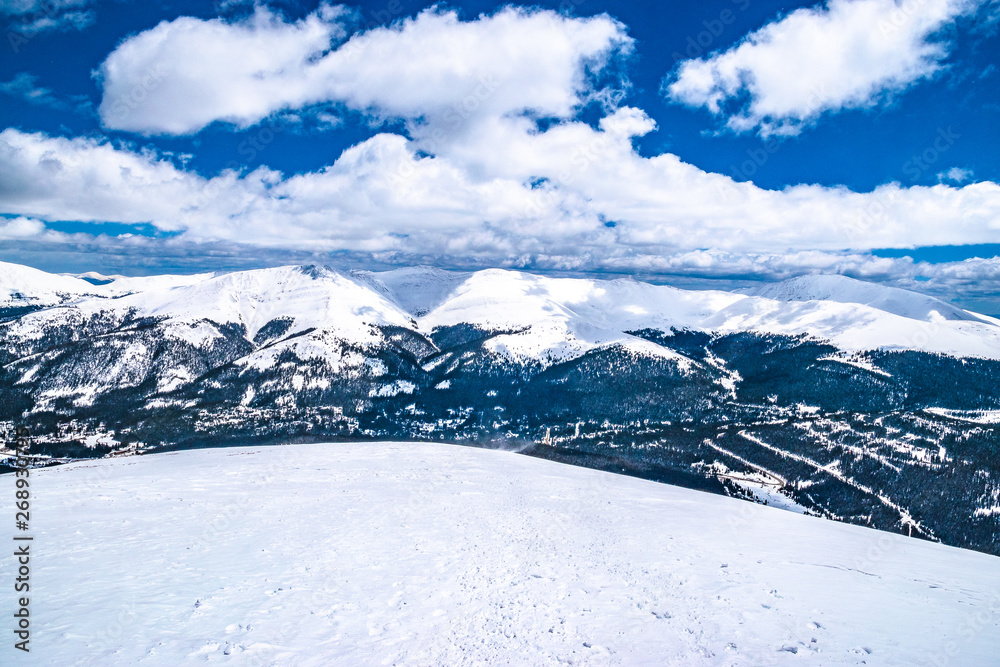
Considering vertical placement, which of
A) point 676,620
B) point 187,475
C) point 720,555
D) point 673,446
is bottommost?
point 673,446

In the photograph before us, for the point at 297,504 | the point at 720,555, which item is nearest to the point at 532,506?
the point at 720,555

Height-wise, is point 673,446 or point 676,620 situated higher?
point 676,620

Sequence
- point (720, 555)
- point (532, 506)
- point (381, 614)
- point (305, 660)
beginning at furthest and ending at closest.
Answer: point (532, 506)
point (720, 555)
point (381, 614)
point (305, 660)

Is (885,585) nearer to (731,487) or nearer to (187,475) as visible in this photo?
(187,475)

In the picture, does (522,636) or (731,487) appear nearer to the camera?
(522,636)

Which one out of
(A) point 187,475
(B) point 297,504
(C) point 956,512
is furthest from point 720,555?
(C) point 956,512

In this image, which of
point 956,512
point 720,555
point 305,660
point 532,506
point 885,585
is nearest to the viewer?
point 305,660
